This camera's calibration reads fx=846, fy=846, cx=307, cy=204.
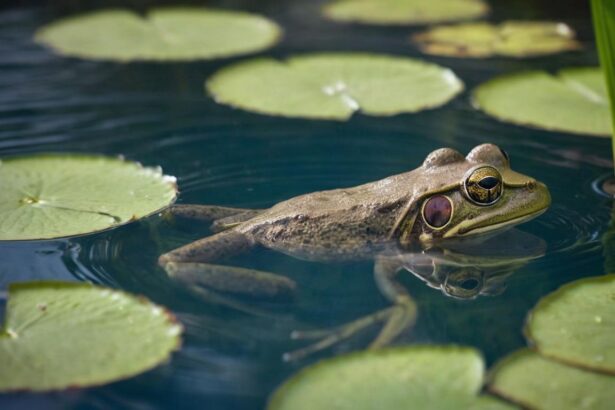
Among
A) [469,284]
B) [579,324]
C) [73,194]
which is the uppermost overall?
[73,194]

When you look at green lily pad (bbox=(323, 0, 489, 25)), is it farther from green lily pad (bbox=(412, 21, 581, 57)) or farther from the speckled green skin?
the speckled green skin

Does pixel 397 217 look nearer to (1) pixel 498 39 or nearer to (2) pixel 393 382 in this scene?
(2) pixel 393 382

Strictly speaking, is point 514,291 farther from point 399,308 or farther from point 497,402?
point 497,402

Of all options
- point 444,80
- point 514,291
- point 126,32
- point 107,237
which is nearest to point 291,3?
point 126,32

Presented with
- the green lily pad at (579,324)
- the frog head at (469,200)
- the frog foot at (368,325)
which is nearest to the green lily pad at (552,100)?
the frog head at (469,200)

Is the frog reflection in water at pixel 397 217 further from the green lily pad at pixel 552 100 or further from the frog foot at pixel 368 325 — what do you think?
the green lily pad at pixel 552 100

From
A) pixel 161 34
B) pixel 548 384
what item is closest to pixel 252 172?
pixel 548 384
